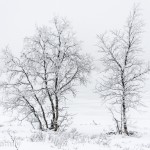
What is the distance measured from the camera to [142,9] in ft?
71.7

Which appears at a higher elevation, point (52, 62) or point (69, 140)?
point (52, 62)

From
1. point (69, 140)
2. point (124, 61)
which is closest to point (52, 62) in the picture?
point (124, 61)

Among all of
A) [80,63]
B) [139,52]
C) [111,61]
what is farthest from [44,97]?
[139,52]

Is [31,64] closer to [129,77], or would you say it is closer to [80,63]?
[80,63]

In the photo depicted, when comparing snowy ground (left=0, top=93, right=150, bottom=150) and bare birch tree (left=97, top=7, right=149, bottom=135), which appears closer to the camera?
snowy ground (left=0, top=93, right=150, bottom=150)

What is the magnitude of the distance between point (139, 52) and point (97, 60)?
11.2 feet

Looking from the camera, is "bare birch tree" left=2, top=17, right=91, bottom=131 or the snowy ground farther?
"bare birch tree" left=2, top=17, right=91, bottom=131

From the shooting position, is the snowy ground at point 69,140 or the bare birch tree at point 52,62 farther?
the bare birch tree at point 52,62

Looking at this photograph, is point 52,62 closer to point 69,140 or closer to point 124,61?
point 124,61

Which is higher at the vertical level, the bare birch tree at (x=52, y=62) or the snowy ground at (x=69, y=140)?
the bare birch tree at (x=52, y=62)

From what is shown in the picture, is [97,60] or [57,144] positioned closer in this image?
[57,144]

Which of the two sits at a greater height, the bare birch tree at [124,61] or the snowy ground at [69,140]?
the bare birch tree at [124,61]

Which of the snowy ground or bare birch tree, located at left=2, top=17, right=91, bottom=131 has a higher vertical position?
bare birch tree, located at left=2, top=17, right=91, bottom=131

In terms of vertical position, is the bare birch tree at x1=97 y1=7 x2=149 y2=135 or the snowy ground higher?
the bare birch tree at x1=97 y1=7 x2=149 y2=135
